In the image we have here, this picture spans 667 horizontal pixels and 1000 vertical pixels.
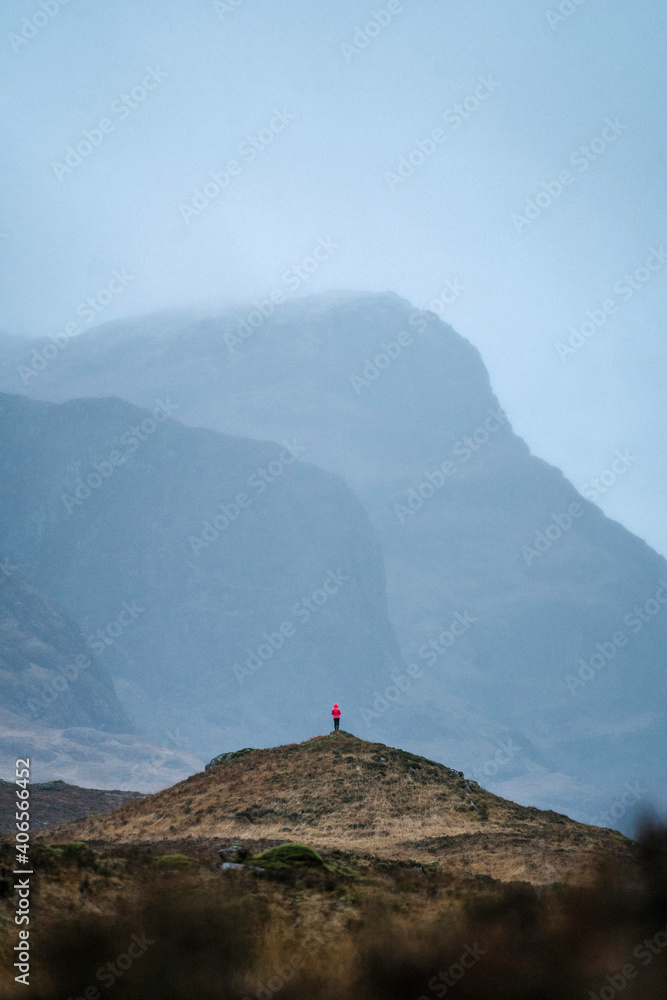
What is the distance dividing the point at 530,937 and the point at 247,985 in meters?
4.38

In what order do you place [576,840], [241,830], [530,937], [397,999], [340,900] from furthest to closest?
[241,830]
[576,840]
[340,900]
[530,937]
[397,999]

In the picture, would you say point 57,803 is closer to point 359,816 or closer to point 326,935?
point 359,816

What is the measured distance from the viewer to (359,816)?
2997 cm

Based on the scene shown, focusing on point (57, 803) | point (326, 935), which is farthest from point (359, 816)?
point (57, 803)

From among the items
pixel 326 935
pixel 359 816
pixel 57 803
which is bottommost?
pixel 326 935

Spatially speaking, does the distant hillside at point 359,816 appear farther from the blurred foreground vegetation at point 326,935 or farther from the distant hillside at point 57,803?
the distant hillside at point 57,803

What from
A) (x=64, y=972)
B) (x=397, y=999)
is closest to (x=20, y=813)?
(x=64, y=972)

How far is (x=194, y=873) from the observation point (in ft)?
55.9

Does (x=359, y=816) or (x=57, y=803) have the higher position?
(x=57, y=803)

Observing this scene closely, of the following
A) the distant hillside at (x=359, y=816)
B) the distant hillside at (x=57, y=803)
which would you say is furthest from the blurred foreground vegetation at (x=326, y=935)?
the distant hillside at (x=57, y=803)

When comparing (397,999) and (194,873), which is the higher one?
(194,873)

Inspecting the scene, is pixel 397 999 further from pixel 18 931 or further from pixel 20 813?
pixel 20 813

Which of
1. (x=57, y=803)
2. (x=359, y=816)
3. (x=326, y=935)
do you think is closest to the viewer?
(x=326, y=935)

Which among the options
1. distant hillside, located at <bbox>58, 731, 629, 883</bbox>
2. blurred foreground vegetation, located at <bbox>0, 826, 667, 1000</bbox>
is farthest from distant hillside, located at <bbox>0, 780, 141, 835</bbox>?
blurred foreground vegetation, located at <bbox>0, 826, 667, 1000</bbox>
